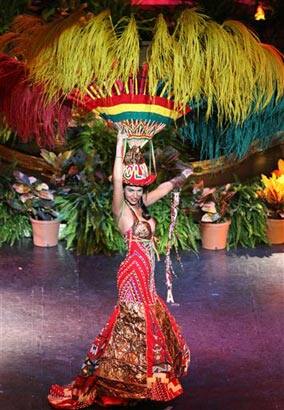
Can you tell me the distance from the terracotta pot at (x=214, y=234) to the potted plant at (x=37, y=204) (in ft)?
3.51

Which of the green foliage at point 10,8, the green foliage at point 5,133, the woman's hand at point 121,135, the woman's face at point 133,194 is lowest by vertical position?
the woman's face at point 133,194

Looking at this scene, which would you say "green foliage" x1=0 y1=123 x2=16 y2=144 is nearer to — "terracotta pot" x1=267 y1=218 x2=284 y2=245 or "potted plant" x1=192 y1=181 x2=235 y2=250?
"potted plant" x1=192 y1=181 x2=235 y2=250

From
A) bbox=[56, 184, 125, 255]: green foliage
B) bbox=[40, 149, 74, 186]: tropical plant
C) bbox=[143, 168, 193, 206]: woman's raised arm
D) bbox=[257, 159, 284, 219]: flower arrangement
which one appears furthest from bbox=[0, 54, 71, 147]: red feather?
bbox=[257, 159, 284, 219]: flower arrangement

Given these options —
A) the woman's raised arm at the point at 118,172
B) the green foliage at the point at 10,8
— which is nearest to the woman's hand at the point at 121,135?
the woman's raised arm at the point at 118,172

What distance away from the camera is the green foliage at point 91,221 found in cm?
652

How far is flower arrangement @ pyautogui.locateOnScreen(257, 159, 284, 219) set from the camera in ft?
22.9

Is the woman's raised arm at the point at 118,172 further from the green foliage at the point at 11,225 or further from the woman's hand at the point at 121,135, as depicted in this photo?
the green foliage at the point at 11,225

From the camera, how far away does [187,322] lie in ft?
17.1

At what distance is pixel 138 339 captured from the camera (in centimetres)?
388

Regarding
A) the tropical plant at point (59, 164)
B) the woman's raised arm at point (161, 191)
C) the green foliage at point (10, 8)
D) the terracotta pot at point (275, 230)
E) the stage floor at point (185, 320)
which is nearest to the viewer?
the woman's raised arm at point (161, 191)

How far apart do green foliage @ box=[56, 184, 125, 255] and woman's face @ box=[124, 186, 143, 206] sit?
105 inches

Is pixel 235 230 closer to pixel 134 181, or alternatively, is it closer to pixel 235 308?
pixel 235 308

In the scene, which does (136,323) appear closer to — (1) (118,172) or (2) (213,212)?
(1) (118,172)

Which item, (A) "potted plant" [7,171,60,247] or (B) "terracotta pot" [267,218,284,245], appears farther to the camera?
(B) "terracotta pot" [267,218,284,245]
